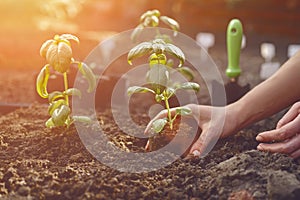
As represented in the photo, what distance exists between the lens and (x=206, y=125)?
191cm

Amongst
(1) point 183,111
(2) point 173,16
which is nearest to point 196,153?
(1) point 183,111

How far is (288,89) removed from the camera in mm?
1912

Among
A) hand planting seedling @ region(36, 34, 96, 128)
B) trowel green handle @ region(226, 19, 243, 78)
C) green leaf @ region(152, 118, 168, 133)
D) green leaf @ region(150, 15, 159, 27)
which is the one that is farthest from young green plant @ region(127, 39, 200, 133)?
trowel green handle @ region(226, 19, 243, 78)

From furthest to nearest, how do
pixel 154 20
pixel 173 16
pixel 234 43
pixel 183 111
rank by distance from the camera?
pixel 173 16, pixel 234 43, pixel 154 20, pixel 183 111

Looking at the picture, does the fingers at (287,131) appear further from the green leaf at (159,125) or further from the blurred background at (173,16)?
the blurred background at (173,16)

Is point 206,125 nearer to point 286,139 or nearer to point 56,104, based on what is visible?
point 286,139

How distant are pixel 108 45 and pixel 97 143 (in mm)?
2292

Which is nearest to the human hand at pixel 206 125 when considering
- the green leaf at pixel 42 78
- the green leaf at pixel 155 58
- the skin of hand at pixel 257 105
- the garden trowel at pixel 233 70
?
the skin of hand at pixel 257 105

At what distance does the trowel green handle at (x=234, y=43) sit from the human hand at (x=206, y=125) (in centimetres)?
63

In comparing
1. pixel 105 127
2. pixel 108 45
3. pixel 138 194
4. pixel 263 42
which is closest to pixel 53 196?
pixel 138 194

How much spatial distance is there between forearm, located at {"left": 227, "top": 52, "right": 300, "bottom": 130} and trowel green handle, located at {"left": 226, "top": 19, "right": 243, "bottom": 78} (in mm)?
567

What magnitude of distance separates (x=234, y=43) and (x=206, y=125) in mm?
721

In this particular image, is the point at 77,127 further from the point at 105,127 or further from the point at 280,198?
the point at 280,198

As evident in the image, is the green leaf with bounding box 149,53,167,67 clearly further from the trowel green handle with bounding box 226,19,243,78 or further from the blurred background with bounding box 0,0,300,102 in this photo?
the blurred background with bounding box 0,0,300,102
